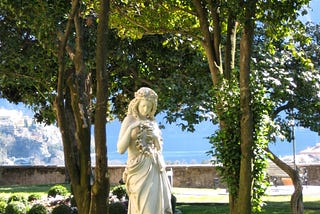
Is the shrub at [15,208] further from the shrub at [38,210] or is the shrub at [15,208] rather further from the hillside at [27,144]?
the hillside at [27,144]

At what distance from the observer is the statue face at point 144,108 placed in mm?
7715

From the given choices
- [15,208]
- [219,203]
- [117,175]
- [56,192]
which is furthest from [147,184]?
[117,175]

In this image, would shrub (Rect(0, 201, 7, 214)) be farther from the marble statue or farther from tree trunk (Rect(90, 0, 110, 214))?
the marble statue

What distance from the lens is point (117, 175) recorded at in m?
28.4

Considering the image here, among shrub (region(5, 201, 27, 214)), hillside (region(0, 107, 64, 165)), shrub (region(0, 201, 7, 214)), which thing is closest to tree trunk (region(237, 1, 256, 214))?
shrub (region(5, 201, 27, 214))

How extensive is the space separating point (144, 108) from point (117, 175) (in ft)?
68.9

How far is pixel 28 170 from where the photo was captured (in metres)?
31.0

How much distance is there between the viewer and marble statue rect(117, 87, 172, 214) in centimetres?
754

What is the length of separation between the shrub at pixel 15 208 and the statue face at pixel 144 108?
27.8 feet

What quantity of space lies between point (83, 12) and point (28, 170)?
59.3 feet

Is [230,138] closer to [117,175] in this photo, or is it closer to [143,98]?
[143,98]

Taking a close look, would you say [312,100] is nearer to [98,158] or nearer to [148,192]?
[98,158]

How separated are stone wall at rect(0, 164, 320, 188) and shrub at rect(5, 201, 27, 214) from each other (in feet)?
31.7

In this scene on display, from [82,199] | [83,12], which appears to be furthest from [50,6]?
[82,199]
